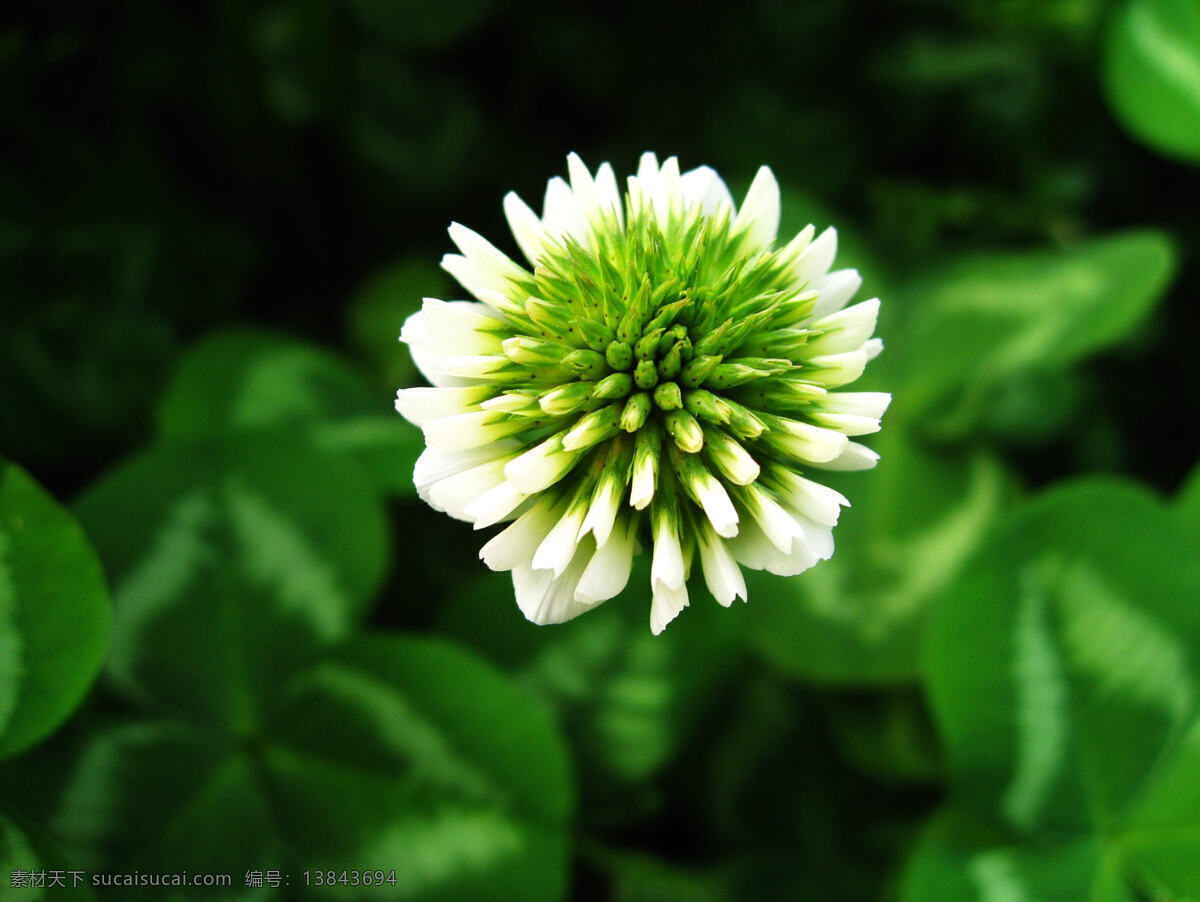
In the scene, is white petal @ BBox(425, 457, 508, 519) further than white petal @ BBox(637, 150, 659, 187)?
No

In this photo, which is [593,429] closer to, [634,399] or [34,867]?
[634,399]

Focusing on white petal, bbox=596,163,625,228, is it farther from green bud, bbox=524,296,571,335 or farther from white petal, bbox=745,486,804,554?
white petal, bbox=745,486,804,554

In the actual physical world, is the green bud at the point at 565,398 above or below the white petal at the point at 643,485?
above

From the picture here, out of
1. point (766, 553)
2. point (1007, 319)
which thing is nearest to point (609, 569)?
point (766, 553)

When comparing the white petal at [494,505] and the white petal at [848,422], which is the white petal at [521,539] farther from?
the white petal at [848,422]

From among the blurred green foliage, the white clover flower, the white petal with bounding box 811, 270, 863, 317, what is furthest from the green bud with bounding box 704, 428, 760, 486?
the blurred green foliage

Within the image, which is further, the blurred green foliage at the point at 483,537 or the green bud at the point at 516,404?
the blurred green foliage at the point at 483,537

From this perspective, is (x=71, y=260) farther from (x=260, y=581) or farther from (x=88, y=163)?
(x=260, y=581)

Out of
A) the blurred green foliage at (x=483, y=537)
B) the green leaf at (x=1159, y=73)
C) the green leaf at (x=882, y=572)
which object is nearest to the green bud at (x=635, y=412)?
the blurred green foliage at (x=483, y=537)
